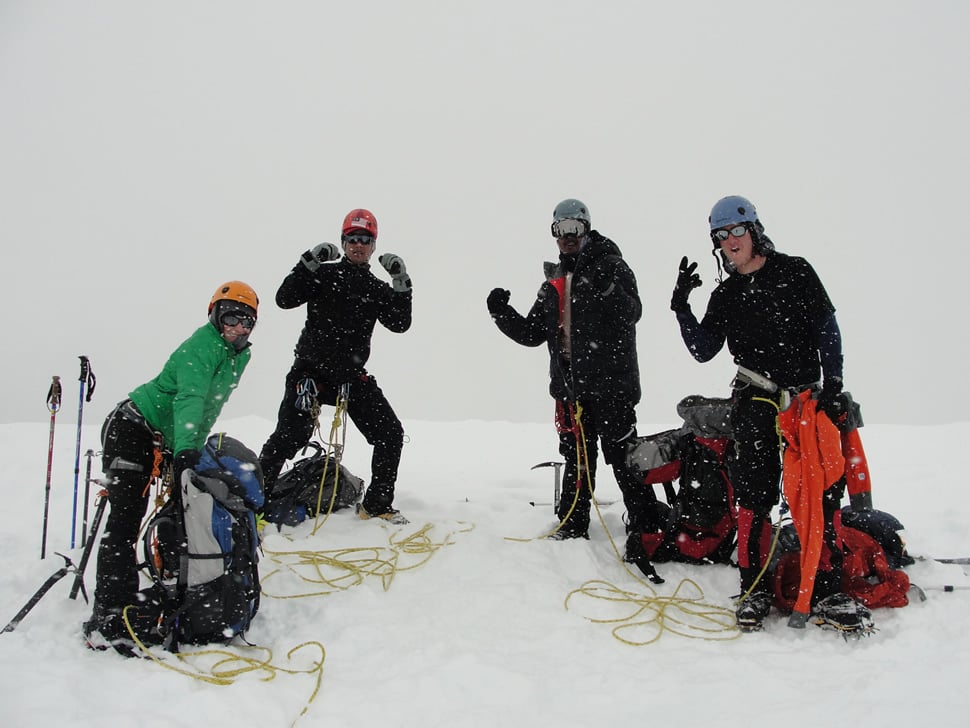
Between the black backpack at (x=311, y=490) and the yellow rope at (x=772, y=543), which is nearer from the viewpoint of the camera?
the yellow rope at (x=772, y=543)

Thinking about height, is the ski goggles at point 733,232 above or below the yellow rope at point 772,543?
above

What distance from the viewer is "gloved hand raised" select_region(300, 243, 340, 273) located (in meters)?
4.53

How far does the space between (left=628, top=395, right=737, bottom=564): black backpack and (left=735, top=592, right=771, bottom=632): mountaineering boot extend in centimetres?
68

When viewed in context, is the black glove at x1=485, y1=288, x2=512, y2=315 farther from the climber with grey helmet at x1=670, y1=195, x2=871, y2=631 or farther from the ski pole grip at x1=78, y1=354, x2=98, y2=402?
the ski pole grip at x1=78, y1=354, x2=98, y2=402

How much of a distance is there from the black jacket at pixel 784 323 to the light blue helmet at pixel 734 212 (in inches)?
9.6

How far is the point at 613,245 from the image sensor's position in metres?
4.30

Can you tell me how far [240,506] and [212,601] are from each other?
1.40ft

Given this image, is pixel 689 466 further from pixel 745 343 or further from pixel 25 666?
pixel 25 666

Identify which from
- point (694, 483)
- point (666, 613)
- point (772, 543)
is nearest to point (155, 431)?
point (666, 613)

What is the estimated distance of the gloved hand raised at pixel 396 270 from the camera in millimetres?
4645

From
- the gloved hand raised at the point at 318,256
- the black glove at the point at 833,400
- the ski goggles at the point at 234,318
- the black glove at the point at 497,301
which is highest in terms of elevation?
the gloved hand raised at the point at 318,256

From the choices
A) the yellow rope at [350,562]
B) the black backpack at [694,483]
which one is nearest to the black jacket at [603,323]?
the black backpack at [694,483]

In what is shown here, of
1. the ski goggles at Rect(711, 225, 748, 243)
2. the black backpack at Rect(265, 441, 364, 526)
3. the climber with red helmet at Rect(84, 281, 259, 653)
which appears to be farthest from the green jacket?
the ski goggles at Rect(711, 225, 748, 243)

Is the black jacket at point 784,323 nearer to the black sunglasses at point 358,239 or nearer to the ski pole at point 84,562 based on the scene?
the black sunglasses at point 358,239
